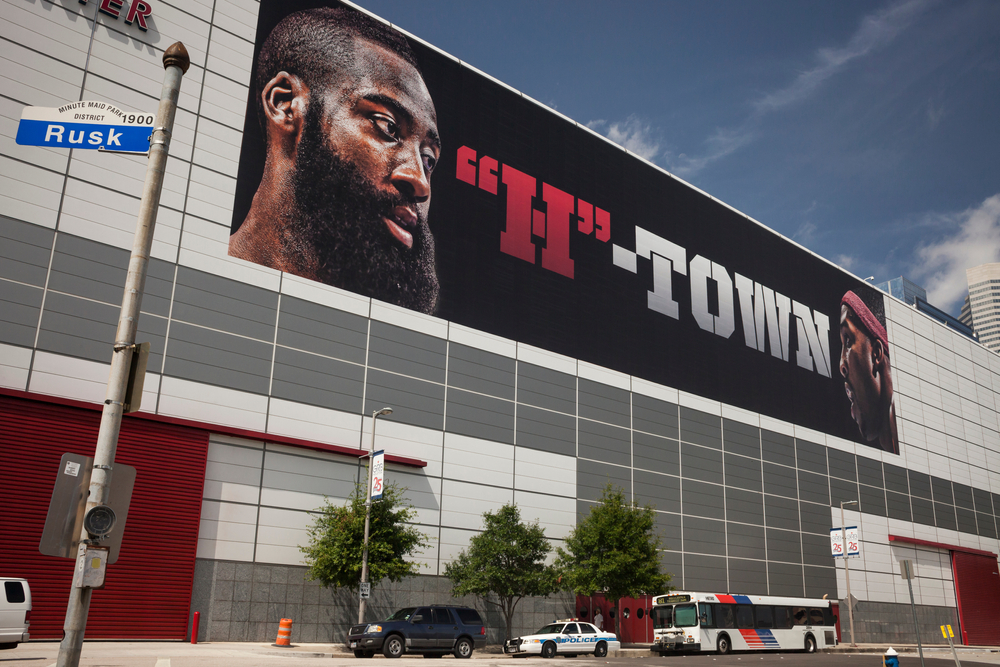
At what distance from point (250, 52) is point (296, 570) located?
76.2ft

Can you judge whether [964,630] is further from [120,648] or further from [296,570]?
[120,648]

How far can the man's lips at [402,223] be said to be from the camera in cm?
3934

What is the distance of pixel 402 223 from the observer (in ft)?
131

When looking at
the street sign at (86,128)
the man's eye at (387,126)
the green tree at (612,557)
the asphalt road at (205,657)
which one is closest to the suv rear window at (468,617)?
the asphalt road at (205,657)

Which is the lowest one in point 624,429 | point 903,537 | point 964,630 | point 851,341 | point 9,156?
point 964,630

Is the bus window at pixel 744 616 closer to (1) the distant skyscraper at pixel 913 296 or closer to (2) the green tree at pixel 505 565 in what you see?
(2) the green tree at pixel 505 565

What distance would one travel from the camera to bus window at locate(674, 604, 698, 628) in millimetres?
39688

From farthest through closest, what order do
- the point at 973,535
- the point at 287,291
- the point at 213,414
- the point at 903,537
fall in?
the point at 973,535 < the point at 903,537 < the point at 287,291 < the point at 213,414

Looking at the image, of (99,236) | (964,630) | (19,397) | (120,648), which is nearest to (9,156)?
(99,236)

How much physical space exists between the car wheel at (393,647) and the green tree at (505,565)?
7.80 metres

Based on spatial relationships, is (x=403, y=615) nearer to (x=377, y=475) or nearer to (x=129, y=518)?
(x=377, y=475)

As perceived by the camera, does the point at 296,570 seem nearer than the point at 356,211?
Yes

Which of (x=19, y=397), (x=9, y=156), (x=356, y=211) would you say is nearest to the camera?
(x=19, y=397)

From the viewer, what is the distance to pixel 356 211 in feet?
124
